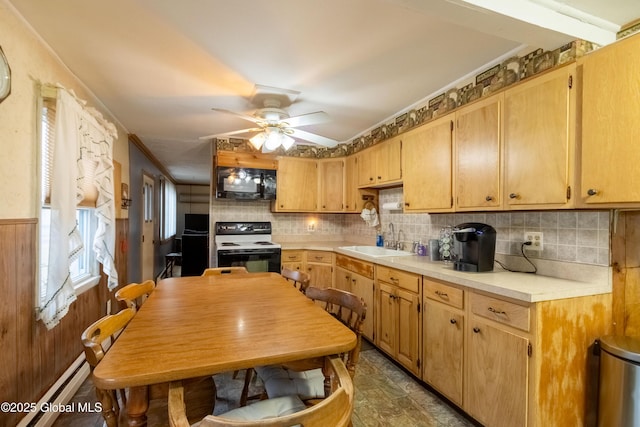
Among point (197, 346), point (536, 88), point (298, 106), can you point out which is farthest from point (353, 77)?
point (197, 346)

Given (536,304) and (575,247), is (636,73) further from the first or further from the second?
(536,304)

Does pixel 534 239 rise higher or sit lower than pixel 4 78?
lower

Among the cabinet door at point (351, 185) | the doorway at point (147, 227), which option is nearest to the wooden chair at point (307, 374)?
the cabinet door at point (351, 185)

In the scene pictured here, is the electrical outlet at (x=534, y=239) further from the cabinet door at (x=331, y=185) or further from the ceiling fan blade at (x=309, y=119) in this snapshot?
the cabinet door at (x=331, y=185)

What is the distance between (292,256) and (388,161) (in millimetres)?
1699

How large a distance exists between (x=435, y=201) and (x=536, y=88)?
3.26 ft

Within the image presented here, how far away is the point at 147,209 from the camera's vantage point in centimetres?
510

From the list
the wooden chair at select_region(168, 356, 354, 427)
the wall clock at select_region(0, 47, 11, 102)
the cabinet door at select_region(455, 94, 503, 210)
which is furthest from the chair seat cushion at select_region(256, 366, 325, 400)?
the wall clock at select_region(0, 47, 11, 102)

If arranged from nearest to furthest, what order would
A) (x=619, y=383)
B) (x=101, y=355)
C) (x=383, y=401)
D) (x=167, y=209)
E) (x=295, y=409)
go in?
(x=101, y=355)
(x=295, y=409)
(x=619, y=383)
(x=383, y=401)
(x=167, y=209)

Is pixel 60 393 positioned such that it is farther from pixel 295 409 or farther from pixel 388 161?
pixel 388 161

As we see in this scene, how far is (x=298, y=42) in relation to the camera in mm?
1774

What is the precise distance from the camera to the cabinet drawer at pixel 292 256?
3740 millimetres

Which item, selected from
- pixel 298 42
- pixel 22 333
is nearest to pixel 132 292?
pixel 22 333

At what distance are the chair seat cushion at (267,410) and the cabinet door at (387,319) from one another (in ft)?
4.80
